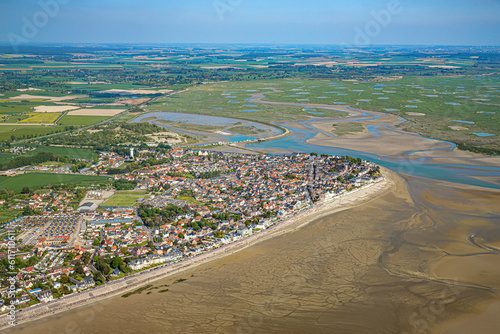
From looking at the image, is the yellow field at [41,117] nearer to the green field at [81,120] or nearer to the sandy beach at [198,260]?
the green field at [81,120]

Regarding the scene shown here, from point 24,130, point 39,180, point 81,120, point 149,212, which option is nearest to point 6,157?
point 39,180

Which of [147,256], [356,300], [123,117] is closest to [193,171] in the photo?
[147,256]

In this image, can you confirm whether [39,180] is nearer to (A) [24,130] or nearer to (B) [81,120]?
(A) [24,130]

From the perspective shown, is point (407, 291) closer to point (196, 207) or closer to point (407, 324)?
point (407, 324)

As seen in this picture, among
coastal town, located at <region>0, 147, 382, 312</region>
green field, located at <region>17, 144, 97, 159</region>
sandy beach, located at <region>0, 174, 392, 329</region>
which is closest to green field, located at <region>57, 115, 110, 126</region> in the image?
green field, located at <region>17, 144, 97, 159</region>

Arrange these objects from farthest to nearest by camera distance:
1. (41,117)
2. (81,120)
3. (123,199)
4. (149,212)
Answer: (41,117), (81,120), (123,199), (149,212)
